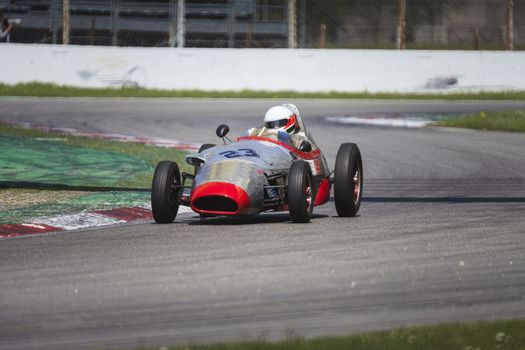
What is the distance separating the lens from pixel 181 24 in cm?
2927

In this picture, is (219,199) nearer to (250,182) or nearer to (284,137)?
(250,182)

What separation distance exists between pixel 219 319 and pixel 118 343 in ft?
2.33

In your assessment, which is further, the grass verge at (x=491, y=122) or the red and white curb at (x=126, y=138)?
the grass verge at (x=491, y=122)

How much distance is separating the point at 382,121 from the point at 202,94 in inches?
246

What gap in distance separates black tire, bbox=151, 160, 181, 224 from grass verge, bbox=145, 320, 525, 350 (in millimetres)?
4593

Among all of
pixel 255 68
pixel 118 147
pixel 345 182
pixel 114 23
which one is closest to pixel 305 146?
pixel 345 182

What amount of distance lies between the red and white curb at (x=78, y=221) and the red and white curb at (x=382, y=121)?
1168 cm

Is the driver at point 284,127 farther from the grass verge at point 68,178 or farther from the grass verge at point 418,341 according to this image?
the grass verge at point 418,341

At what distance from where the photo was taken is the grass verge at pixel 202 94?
2838 centimetres

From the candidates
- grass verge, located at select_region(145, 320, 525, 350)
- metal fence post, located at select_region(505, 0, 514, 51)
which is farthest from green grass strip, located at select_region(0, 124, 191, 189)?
metal fence post, located at select_region(505, 0, 514, 51)

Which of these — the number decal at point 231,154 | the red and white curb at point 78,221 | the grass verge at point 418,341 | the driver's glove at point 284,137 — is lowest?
the red and white curb at point 78,221

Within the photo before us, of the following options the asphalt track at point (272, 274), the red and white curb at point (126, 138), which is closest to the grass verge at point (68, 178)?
the red and white curb at point (126, 138)

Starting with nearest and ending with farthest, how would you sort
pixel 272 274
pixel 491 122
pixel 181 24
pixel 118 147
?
1. pixel 272 274
2. pixel 118 147
3. pixel 491 122
4. pixel 181 24

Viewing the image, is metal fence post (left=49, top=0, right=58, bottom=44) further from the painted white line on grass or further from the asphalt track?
Answer: the painted white line on grass
